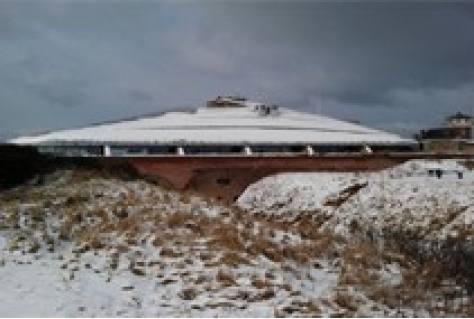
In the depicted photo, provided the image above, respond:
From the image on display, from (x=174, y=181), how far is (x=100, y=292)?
25.6 m

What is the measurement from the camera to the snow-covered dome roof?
43906mm

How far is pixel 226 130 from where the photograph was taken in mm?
46812

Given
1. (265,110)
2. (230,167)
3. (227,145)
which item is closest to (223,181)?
(230,167)

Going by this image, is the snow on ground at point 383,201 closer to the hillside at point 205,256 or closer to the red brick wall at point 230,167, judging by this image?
the hillside at point 205,256

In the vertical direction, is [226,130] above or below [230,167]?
above

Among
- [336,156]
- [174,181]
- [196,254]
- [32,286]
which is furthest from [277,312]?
[336,156]

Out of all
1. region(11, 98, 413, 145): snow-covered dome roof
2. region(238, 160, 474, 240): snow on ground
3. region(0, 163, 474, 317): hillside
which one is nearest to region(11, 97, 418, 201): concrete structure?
region(11, 98, 413, 145): snow-covered dome roof

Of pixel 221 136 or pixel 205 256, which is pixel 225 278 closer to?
pixel 205 256

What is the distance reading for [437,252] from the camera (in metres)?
15.7

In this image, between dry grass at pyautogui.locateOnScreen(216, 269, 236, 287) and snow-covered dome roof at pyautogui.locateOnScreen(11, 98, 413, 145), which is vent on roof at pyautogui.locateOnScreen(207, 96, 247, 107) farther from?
dry grass at pyautogui.locateOnScreen(216, 269, 236, 287)

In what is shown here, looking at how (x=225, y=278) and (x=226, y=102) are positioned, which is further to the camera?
(x=226, y=102)

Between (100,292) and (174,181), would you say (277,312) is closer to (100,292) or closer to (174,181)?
(100,292)

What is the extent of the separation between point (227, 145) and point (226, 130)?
3.83 meters

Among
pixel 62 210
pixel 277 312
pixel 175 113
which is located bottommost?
pixel 277 312
